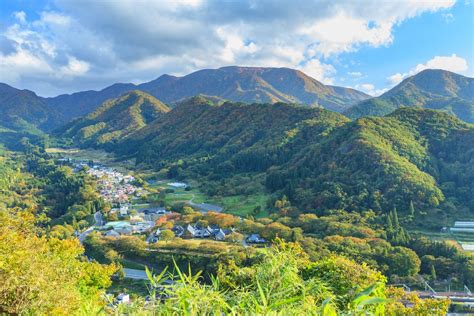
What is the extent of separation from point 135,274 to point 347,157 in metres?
33.2

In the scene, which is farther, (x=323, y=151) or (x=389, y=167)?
(x=323, y=151)

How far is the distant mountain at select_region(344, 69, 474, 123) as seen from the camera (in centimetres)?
11262

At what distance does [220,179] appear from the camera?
64.4m

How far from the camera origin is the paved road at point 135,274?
30219mm

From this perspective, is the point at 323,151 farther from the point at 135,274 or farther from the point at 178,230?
the point at 135,274

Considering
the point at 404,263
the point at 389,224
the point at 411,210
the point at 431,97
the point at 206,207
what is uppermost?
the point at 431,97

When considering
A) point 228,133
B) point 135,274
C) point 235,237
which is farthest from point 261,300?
point 228,133

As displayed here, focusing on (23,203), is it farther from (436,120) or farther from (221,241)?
(436,120)

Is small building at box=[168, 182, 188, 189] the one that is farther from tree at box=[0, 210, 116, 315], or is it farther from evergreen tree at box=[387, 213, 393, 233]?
tree at box=[0, 210, 116, 315]

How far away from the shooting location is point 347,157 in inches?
1965

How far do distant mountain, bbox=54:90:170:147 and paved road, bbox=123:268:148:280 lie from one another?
337ft

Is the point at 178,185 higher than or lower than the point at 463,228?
higher

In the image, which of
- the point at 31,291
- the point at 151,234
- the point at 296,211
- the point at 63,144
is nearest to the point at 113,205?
the point at 151,234

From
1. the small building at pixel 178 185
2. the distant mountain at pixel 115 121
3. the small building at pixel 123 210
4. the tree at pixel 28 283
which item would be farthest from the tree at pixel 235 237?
the distant mountain at pixel 115 121
